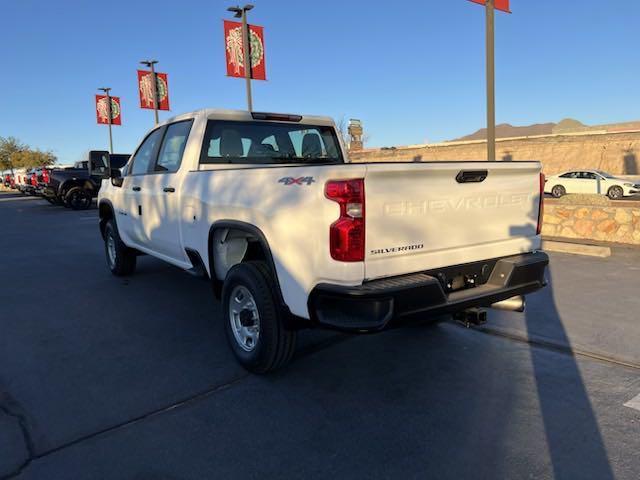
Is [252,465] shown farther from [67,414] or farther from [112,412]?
[67,414]

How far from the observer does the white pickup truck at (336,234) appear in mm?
2795

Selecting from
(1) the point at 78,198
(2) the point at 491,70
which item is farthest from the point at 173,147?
(1) the point at 78,198

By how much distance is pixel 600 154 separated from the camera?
49.0 metres

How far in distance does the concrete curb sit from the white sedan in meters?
16.3

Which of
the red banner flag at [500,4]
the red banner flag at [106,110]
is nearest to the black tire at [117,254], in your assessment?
the red banner flag at [500,4]

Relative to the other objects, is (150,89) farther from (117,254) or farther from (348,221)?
(348,221)

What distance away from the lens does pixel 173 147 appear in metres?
5.00

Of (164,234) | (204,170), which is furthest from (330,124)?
(164,234)

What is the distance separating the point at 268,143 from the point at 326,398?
269 centimetres

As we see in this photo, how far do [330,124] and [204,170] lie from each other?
1.78m

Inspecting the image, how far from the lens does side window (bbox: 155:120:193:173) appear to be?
4777 mm

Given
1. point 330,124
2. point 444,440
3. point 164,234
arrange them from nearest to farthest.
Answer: point 444,440 < point 164,234 < point 330,124

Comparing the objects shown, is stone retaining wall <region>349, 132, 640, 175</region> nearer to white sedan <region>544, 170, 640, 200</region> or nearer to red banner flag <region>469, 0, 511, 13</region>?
white sedan <region>544, 170, 640, 200</region>

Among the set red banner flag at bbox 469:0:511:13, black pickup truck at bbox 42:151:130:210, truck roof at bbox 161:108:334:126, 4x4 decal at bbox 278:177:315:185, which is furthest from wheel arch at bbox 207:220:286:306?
black pickup truck at bbox 42:151:130:210
